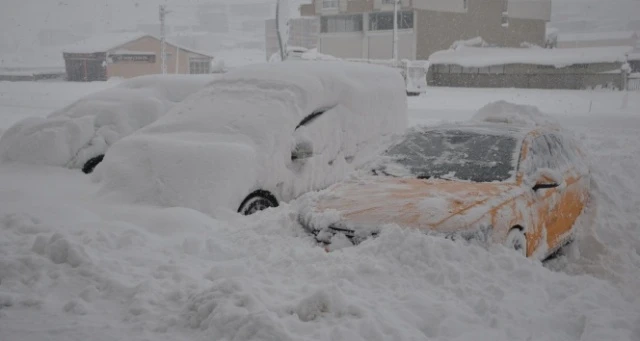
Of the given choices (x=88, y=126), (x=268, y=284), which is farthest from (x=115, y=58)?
(x=268, y=284)

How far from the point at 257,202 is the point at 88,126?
3392 mm

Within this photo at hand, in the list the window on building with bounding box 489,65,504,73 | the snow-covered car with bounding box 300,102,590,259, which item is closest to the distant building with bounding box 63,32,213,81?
the window on building with bounding box 489,65,504,73

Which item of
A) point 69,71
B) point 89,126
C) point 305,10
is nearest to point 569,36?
point 305,10

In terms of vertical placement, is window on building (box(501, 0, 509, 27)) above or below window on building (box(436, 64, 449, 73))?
above

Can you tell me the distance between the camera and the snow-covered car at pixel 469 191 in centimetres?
491

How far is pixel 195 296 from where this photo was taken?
154 inches

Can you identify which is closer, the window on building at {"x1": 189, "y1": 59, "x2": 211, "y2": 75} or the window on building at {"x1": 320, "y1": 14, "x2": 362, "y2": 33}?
the window on building at {"x1": 320, "y1": 14, "x2": 362, "y2": 33}

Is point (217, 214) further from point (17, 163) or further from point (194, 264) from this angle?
point (17, 163)

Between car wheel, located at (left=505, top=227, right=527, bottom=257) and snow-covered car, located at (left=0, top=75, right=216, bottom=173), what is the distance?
5.52 metres

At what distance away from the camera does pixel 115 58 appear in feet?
177

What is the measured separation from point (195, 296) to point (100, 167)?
156 inches

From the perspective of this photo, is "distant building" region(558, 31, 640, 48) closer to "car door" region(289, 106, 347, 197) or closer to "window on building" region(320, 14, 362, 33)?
"window on building" region(320, 14, 362, 33)

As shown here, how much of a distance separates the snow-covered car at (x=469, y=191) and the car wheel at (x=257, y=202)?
1105 millimetres

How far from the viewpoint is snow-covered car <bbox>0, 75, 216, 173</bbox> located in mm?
8438
